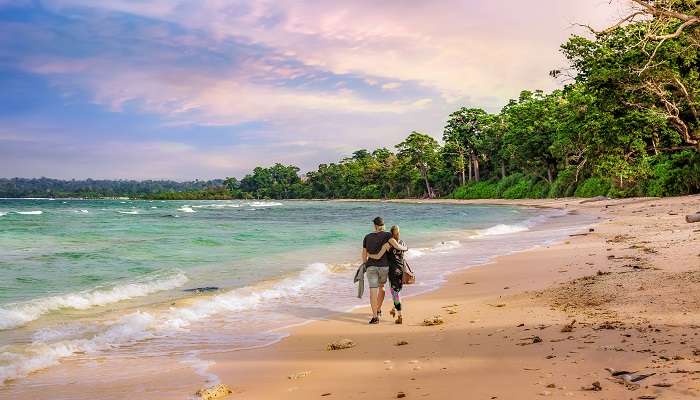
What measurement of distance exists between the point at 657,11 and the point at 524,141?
66.7 meters

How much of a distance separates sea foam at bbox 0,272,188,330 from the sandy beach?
4745mm

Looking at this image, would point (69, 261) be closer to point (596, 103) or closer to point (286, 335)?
point (286, 335)

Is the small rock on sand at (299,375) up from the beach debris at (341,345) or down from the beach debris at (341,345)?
up

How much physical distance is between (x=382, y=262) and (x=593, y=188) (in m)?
58.5

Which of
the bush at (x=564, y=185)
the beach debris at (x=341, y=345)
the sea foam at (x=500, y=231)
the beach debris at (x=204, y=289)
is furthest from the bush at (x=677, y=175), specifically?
the beach debris at (x=341, y=345)

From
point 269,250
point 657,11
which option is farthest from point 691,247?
point 269,250

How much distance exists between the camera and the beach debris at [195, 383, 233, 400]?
215 inches

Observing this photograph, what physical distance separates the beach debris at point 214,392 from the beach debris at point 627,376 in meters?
3.67

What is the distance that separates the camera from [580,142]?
32.7 metres

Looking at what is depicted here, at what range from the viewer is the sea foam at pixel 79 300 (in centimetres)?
954

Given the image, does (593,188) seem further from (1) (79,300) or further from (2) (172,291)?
(1) (79,300)

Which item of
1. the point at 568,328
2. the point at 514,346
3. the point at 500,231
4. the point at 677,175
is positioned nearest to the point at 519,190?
the point at 677,175

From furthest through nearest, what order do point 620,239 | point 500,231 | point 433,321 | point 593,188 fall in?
point 593,188 → point 500,231 → point 620,239 → point 433,321

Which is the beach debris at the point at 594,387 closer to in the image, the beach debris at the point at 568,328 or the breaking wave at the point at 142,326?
the beach debris at the point at 568,328
